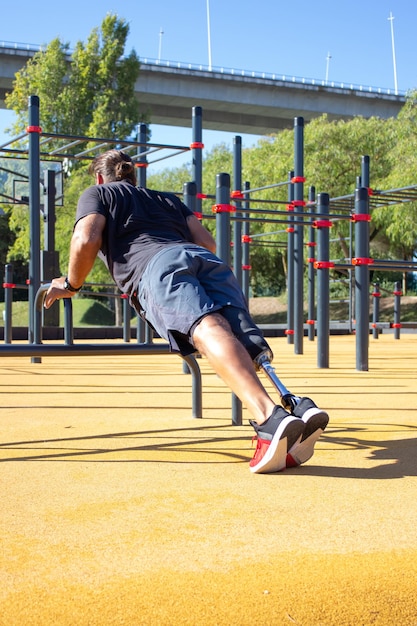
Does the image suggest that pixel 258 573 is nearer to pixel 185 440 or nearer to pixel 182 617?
pixel 182 617

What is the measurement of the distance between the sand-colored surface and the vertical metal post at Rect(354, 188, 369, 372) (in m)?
3.00

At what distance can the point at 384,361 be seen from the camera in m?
8.72

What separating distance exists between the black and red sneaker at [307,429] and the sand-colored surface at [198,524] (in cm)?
5

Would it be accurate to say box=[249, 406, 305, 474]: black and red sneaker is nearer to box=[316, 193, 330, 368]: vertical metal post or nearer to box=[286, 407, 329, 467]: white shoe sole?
box=[286, 407, 329, 467]: white shoe sole

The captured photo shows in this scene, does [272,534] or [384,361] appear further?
[384,361]

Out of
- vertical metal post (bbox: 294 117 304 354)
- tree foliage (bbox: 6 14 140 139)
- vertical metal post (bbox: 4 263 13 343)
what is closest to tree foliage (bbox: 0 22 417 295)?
tree foliage (bbox: 6 14 140 139)

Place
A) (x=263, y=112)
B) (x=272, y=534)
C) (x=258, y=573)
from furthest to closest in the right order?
(x=263, y=112) → (x=272, y=534) → (x=258, y=573)

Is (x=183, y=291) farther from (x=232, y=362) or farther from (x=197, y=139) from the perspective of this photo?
(x=197, y=139)

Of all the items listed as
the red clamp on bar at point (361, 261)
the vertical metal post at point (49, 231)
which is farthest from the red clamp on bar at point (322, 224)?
the vertical metal post at point (49, 231)

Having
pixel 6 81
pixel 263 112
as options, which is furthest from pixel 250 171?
pixel 6 81

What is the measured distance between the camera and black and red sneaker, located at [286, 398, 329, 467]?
8.50 feet

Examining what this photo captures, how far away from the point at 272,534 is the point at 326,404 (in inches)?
109

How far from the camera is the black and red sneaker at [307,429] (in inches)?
102

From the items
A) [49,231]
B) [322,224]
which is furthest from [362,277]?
[49,231]
